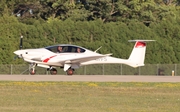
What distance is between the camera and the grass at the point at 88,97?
17266 millimetres

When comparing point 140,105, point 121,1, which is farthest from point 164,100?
point 121,1

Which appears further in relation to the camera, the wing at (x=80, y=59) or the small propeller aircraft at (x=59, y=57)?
the wing at (x=80, y=59)

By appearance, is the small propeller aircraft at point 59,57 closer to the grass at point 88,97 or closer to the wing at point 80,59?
the wing at point 80,59

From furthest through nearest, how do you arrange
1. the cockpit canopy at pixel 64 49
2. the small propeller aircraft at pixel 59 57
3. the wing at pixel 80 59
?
the wing at pixel 80 59
the cockpit canopy at pixel 64 49
the small propeller aircraft at pixel 59 57

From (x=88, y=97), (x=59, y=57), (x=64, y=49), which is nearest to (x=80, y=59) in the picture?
(x=64, y=49)

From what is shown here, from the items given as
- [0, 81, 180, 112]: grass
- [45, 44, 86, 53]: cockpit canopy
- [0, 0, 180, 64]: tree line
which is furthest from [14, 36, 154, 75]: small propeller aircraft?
[0, 0, 180, 64]: tree line

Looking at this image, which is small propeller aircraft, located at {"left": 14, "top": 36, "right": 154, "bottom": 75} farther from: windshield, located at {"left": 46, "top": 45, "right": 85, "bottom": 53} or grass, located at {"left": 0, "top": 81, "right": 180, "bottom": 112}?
grass, located at {"left": 0, "top": 81, "right": 180, "bottom": 112}

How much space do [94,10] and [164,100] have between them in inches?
1687

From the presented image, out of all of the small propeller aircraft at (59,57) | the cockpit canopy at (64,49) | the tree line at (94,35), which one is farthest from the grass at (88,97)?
the tree line at (94,35)

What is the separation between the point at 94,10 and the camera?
62.4 meters

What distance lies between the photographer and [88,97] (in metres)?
20.8

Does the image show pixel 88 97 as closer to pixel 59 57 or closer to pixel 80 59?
pixel 59 57

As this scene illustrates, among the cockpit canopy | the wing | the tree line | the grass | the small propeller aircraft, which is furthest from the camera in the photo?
the tree line

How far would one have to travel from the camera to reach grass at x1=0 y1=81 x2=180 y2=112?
17.3 m
